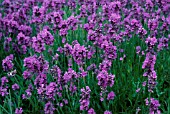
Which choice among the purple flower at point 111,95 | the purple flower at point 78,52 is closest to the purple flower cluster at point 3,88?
the purple flower at point 78,52

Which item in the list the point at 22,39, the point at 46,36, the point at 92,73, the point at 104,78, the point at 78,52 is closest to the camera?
the point at 104,78

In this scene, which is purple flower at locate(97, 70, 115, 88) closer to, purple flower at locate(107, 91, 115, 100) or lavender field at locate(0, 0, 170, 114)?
lavender field at locate(0, 0, 170, 114)

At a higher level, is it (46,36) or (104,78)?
(46,36)

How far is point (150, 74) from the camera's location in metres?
2.83

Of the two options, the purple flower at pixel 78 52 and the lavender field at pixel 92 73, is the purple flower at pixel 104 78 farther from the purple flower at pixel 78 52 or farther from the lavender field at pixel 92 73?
the purple flower at pixel 78 52

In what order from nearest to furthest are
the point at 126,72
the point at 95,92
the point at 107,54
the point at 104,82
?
the point at 104,82, the point at 107,54, the point at 95,92, the point at 126,72

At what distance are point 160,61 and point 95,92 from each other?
0.94 m

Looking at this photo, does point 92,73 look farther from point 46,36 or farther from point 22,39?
point 22,39

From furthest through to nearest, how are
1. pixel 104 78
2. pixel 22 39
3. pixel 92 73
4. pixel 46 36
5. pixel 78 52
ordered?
pixel 22 39, pixel 92 73, pixel 46 36, pixel 78 52, pixel 104 78

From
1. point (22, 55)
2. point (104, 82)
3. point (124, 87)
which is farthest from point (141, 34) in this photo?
point (22, 55)

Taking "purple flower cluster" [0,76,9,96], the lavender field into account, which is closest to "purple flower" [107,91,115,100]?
the lavender field

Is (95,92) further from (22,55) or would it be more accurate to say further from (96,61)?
(22,55)

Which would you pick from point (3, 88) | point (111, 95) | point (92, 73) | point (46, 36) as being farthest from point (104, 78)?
point (3, 88)

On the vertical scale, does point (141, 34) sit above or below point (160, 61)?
above
